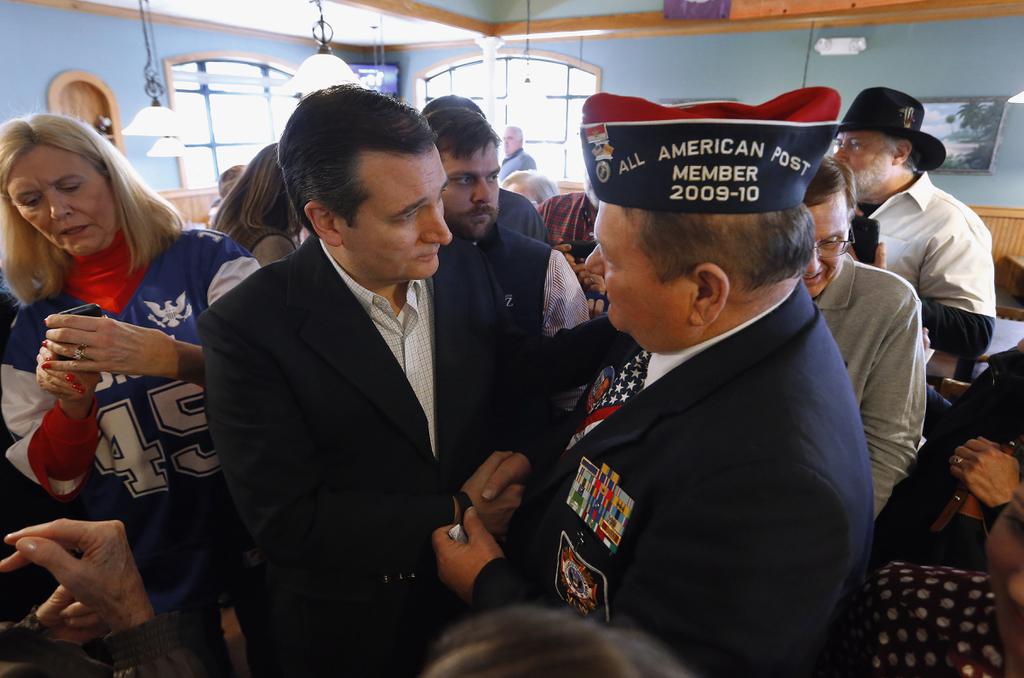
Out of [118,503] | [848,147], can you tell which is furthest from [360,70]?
[118,503]

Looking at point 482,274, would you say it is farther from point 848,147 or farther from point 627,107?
point 848,147

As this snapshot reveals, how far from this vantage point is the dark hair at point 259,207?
7.25ft

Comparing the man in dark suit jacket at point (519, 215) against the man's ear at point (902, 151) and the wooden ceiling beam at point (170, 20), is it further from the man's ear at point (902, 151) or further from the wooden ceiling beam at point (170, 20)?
the wooden ceiling beam at point (170, 20)

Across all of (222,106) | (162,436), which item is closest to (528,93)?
(162,436)

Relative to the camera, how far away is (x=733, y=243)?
2.76ft

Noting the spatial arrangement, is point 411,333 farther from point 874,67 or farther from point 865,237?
point 874,67

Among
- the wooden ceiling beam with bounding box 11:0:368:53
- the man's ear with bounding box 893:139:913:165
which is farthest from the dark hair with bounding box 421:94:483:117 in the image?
the wooden ceiling beam with bounding box 11:0:368:53

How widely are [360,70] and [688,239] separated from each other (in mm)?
12815

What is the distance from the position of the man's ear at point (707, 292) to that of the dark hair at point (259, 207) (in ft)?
5.87

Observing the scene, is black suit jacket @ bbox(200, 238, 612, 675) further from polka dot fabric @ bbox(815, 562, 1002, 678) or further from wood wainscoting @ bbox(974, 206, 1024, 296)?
wood wainscoting @ bbox(974, 206, 1024, 296)

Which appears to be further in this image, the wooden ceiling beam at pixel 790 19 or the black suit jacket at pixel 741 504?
the wooden ceiling beam at pixel 790 19

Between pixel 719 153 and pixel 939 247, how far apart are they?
192 cm

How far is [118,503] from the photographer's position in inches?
60.6

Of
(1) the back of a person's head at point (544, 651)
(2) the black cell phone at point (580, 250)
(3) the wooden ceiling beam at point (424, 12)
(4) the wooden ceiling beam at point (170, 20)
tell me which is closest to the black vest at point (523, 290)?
(2) the black cell phone at point (580, 250)
